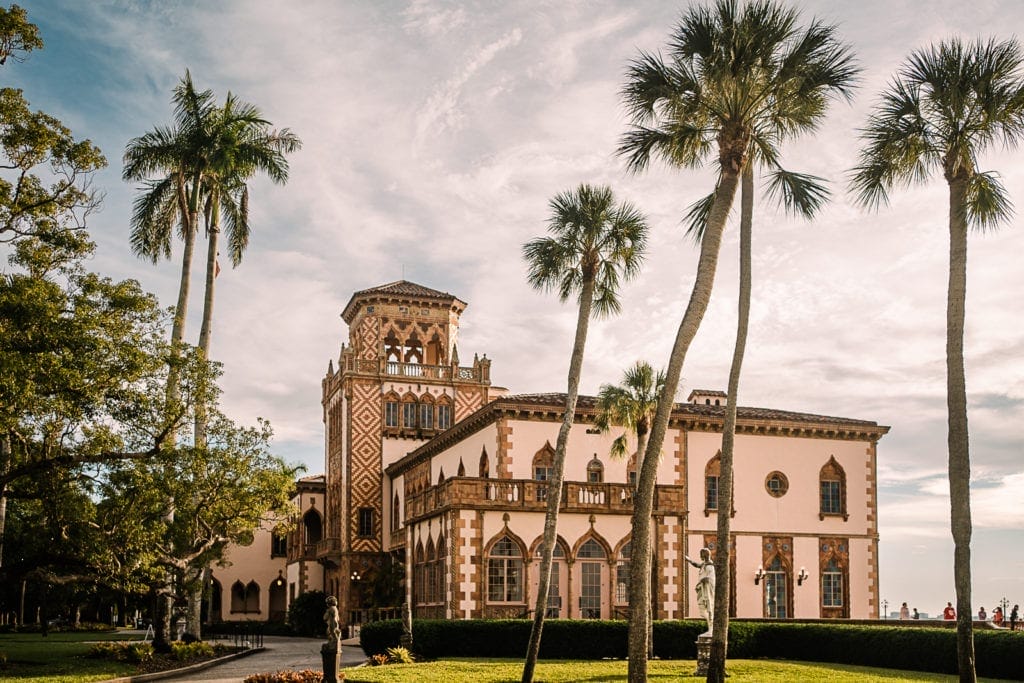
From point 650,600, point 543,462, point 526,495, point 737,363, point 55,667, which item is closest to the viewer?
point 737,363

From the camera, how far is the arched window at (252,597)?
73.6 metres

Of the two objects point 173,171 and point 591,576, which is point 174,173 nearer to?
point 173,171

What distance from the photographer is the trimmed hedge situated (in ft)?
93.1

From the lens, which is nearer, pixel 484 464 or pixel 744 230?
pixel 744 230

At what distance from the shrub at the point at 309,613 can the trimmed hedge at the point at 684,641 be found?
26.5 metres

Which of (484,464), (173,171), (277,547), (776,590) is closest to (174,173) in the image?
(173,171)

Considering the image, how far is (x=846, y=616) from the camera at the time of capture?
1729 inches

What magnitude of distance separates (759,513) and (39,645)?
89.9 ft

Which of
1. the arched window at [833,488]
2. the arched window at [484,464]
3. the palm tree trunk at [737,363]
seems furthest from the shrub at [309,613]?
the palm tree trunk at [737,363]

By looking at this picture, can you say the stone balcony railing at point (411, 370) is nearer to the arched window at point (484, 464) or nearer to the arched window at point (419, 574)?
the arched window at point (484, 464)

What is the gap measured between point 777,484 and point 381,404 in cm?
2250

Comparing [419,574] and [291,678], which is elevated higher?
[419,574]

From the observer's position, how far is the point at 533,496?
3616cm

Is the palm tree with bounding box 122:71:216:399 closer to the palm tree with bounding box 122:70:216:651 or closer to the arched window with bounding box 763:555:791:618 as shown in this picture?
the palm tree with bounding box 122:70:216:651
